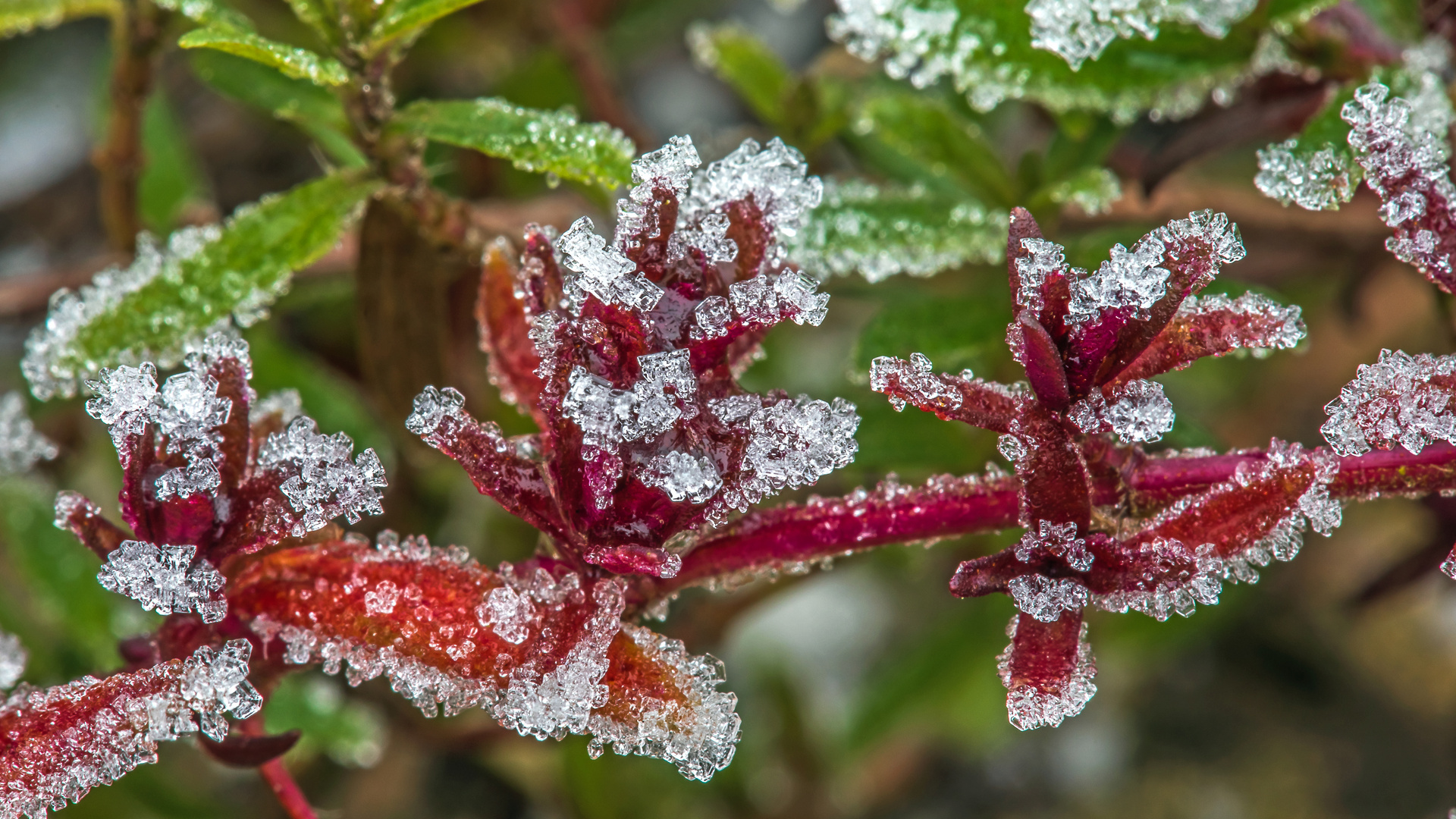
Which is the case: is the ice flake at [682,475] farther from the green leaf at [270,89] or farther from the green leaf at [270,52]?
the green leaf at [270,89]

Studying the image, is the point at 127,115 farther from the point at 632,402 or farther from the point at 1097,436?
the point at 1097,436

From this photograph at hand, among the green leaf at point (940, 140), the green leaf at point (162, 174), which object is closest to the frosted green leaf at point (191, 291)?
the green leaf at point (940, 140)

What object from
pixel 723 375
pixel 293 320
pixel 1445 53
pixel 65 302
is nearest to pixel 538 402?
pixel 723 375

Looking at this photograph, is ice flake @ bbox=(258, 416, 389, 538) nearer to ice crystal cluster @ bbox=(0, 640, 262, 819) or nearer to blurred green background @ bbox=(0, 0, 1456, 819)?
ice crystal cluster @ bbox=(0, 640, 262, 819)

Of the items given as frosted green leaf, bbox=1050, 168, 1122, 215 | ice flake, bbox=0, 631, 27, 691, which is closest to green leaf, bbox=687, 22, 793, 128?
frosted green leaf, bbox=1050, 168, 1122, 215

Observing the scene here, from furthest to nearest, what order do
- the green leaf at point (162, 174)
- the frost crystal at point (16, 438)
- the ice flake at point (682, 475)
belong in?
1. the green leaf at point (162, 174)
2. the frost crystal at point (16, 438)
3. the ice flake at point (682, 475)

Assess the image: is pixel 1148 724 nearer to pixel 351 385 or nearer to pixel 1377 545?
pixel 1377 545

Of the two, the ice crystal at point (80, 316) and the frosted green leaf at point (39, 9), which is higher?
the frosted green leaf at point (39, 9)

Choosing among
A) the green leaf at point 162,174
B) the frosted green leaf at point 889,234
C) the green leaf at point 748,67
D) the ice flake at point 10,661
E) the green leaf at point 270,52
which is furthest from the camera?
the green leaf at point 162,174

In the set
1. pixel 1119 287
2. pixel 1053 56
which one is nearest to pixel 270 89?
pixel 1053 56
